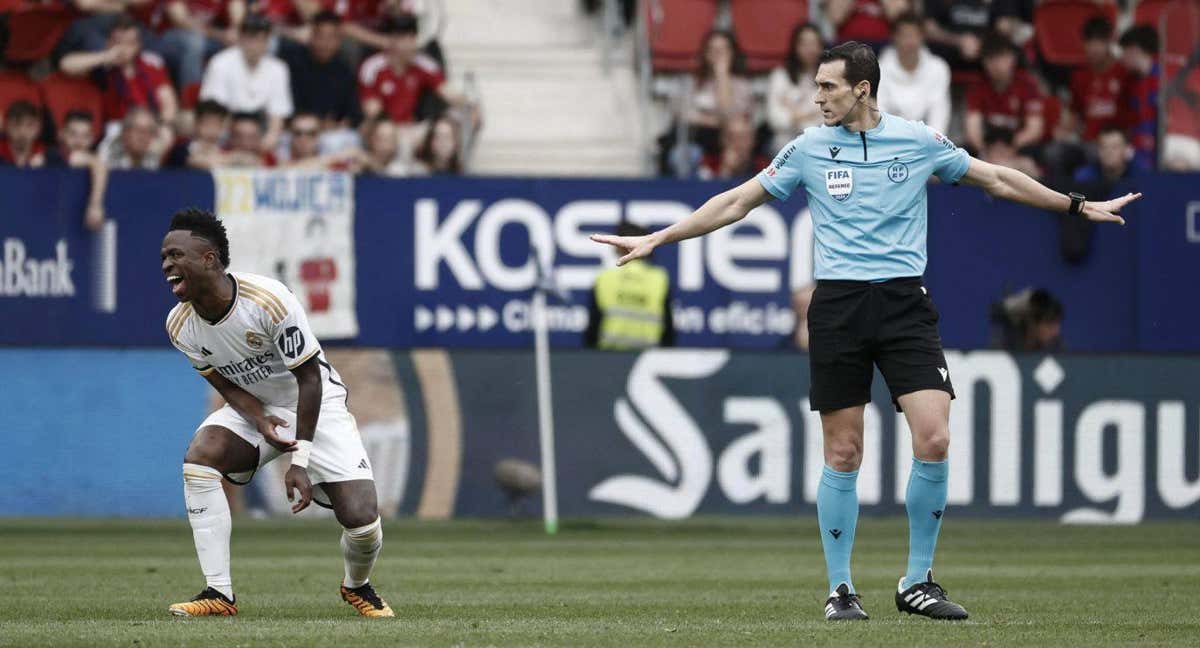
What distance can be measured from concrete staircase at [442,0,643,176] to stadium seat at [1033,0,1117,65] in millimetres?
4419

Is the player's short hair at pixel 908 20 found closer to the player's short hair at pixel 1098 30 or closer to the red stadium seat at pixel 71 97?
the player's short hair at pixel 1098 30

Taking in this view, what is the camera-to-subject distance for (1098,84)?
2169 centimetres

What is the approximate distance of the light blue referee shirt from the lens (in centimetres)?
909

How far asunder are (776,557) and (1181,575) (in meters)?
2.69

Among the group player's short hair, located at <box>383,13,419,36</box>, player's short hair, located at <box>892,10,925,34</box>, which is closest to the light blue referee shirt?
player's short hair, located at <box>892,10,925,34</box>

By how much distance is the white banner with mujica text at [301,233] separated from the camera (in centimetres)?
1877

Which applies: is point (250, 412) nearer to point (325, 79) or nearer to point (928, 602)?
point (928, 602)

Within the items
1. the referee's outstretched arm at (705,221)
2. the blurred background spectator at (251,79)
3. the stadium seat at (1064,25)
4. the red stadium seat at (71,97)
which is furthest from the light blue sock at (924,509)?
the stadium seat at (1064,25)

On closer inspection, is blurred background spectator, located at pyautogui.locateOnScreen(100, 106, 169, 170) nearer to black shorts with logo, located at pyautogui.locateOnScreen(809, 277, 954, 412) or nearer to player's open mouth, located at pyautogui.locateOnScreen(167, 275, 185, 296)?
player's open mouth, located at pyautogui.locateOnScreen(167, 275, 185, 296)

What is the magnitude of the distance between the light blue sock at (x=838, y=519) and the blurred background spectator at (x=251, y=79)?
37.8ft

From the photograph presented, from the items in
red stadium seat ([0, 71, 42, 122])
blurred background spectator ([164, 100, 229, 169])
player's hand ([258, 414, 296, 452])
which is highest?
red stadium seat ([0, 71, 42, 122])

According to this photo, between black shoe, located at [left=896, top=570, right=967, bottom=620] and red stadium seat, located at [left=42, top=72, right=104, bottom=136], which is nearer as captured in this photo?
black shoe, located at [left=896, top=570, right=967, bottom=620]

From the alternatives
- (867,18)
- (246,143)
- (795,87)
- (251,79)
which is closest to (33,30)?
(251,79)

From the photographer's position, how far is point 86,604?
10.0 m
